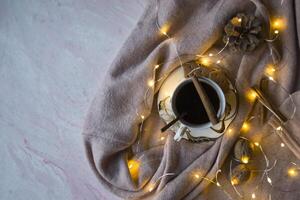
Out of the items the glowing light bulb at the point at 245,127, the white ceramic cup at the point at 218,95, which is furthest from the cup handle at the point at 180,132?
the glowing light bulb at the point at 245,127

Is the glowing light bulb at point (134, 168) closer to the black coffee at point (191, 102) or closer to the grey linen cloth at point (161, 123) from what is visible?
the grey linen cloth at point (161, 123)

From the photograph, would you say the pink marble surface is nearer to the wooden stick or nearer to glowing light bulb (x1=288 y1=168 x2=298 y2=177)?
the wooden stick

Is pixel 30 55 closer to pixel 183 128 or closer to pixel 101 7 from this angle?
pixel 101 7

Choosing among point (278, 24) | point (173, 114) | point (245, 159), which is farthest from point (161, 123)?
point (278, 24)

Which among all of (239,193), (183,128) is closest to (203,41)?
(183,128)

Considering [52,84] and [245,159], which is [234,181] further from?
[52,84]

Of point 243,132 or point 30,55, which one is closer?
point 243,132
